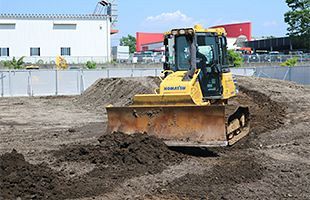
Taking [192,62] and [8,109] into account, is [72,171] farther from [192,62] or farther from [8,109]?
[8,109]

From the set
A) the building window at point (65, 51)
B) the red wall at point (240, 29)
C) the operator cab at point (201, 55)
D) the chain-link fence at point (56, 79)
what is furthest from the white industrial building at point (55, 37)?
the operator cab at point (201, 55)

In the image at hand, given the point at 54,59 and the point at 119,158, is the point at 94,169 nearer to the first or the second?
the point at 119,158

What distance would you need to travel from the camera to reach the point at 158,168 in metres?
9.52

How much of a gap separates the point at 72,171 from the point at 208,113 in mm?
3017

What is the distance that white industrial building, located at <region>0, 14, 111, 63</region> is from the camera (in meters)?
61.0

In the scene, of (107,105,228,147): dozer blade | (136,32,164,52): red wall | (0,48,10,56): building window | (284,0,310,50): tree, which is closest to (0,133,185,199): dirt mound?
(107,105,228,147): dozer blade

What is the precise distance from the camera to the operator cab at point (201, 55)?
1220 cm

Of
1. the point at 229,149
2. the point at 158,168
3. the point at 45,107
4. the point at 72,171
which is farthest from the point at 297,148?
the point at 45,107

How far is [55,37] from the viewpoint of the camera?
206 feet

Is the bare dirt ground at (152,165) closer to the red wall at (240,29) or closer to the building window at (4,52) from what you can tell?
the building window at (4,52)

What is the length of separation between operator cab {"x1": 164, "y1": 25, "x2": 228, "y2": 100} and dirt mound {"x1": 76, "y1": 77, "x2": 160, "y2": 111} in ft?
38.1

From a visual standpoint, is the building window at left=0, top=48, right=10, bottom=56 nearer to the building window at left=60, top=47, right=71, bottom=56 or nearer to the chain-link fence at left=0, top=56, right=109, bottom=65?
the chain-link fence at left=0, top=56, right=109, bottom=65

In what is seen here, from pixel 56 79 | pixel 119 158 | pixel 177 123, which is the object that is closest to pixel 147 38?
pixel 56 79

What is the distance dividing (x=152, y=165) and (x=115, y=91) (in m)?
18.7
